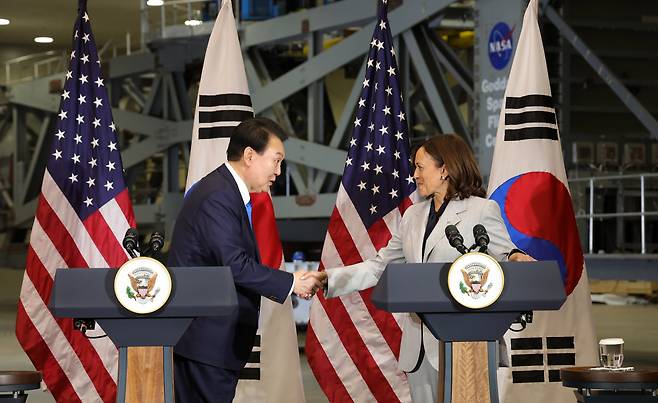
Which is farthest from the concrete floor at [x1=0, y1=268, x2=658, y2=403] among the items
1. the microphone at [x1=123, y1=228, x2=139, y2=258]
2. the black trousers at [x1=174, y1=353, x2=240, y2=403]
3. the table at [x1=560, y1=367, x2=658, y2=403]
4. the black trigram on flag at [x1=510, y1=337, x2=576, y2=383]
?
the microphone at [x1=123, y1=228, x2=139, y2=258]

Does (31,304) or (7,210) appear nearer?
(31,304)

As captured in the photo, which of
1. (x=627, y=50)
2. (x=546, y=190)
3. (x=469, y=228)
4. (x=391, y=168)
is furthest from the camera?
(x=627, y=50)

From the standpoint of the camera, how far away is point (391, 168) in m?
7.65

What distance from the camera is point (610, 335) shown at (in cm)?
1491

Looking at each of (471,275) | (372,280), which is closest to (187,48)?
(372,280)

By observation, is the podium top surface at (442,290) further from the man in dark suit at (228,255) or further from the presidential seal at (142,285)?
the presidential seal at (142,285)

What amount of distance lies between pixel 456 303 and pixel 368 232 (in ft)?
11.3

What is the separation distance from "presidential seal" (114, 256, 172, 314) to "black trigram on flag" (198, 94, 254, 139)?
10.3 feet

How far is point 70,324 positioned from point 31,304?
284 mm

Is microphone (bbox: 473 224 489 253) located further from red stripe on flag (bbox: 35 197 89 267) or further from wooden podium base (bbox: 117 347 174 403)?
red stripe on flag (bbox: 35 197 89 267)

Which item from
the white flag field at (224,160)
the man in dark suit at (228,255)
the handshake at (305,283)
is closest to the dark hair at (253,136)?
the man in dark suit at (228,255)

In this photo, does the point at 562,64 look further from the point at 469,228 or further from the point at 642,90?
the point at 469,228

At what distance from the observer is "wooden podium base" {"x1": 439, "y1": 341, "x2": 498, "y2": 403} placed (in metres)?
4.41

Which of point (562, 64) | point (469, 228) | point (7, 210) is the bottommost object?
point (7, 210)
